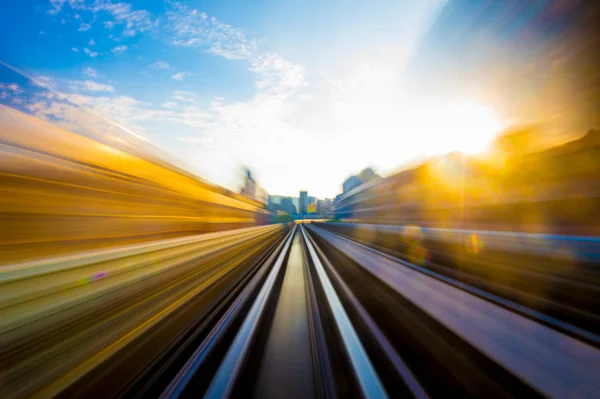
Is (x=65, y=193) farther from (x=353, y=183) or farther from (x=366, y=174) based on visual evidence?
(x=353, y=183)

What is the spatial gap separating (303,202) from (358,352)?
2930 inches

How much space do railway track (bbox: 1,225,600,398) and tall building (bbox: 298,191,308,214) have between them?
6927 cm

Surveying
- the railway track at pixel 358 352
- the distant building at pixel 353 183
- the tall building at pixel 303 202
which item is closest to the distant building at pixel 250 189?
the distant building at pixel 353 183

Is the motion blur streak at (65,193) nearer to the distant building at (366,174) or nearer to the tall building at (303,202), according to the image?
the distant building at (366,174)

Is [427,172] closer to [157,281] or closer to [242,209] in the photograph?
[157,281]

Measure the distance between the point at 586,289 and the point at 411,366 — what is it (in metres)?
1.30

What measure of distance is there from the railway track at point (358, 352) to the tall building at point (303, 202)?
6927 cm

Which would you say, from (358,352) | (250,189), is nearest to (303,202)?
A: (250,189)

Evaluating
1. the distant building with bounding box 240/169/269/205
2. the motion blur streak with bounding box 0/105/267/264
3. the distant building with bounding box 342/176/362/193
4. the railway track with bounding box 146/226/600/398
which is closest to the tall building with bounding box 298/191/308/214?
the distant building with bounding box 342/176/362/193

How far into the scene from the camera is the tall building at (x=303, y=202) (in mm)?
73238

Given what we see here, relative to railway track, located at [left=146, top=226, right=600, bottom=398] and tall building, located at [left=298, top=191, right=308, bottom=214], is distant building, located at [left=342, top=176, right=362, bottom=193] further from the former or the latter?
tall building, located at [left=298, top=191, right=308, bottom=214]

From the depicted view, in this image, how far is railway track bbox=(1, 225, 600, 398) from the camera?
983mm

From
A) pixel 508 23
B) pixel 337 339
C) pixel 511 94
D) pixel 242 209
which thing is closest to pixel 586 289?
pixel 337 339

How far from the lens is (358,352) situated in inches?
49.8
